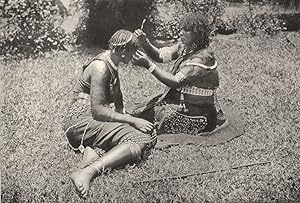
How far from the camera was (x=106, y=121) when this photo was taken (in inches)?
216

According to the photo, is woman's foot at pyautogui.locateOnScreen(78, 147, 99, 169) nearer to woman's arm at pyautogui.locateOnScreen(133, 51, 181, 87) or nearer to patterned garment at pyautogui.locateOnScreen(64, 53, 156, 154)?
patterned garment at pyautogui.locateOnScreen(64, 53, 156, 154)

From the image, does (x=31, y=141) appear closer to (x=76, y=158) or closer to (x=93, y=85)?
(x=76, y=158)

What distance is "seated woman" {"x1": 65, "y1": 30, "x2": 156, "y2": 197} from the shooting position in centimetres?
530

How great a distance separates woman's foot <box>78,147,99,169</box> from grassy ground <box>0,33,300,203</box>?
0.53 feet

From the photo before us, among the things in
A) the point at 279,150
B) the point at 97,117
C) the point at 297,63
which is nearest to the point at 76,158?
the point at 97,117

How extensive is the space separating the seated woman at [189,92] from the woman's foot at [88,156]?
2.59 feet

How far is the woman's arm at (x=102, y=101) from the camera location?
5324 millimetres

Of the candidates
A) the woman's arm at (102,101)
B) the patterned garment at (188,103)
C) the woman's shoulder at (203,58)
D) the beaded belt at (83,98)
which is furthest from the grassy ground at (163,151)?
the woman's shoulder at (203,58)

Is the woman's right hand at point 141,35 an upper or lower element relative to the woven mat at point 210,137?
upper

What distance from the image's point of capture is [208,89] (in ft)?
20.1

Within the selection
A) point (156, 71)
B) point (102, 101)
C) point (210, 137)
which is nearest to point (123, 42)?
point (156, 71)

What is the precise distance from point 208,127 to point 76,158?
5.50ft

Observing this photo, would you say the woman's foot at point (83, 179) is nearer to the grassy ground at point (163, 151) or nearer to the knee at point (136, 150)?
the grassy ground at point (163, 151)

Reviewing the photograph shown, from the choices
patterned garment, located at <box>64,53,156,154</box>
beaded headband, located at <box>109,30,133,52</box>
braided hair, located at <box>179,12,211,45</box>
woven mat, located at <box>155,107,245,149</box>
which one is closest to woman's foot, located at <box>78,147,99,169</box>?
patterned garment, located at <box>64,53,156,154</box>
